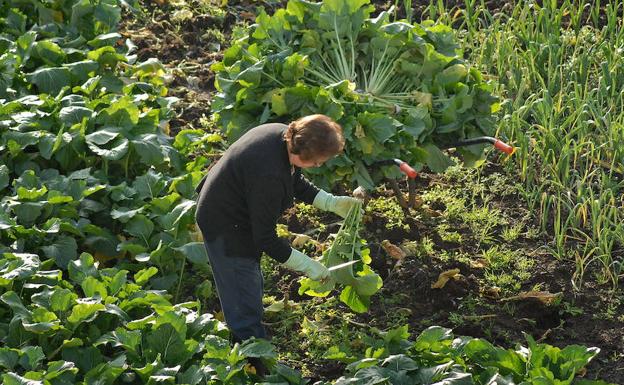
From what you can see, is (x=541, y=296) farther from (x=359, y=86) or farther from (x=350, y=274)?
(x=359, y=86)

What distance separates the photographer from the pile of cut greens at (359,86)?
5.85 m

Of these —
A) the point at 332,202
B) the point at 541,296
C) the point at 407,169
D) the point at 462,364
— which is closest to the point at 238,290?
the point at 332,202

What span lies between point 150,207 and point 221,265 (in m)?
0.84

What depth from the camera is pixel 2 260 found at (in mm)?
4984

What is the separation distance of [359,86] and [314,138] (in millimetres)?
1922

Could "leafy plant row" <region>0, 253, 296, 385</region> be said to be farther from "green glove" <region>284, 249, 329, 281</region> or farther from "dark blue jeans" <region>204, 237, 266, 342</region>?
"green glove" <region>284, 249, 329, 281</region>

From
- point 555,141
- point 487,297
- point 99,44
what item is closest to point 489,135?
point 555,141

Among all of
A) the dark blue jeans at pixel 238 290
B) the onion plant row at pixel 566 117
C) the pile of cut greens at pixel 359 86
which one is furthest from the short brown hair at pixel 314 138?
the onion plant row at pixel 566 117

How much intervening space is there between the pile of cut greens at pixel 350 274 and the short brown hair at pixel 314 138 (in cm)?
72

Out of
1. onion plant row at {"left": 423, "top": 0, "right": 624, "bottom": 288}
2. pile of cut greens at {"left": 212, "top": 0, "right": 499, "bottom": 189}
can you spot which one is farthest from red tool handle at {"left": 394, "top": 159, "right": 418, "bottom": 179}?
onion plant row at {"left": 423, "top": 0, "right": 624, "bottom": 288}

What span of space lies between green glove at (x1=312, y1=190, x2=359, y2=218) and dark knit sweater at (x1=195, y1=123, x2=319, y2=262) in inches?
16.1

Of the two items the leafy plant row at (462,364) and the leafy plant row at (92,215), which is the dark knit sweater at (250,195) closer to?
the leafy plant row at (92,215)

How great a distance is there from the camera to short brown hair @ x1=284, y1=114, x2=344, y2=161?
4.61 m

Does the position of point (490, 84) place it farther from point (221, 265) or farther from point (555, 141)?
point (221, 265)
